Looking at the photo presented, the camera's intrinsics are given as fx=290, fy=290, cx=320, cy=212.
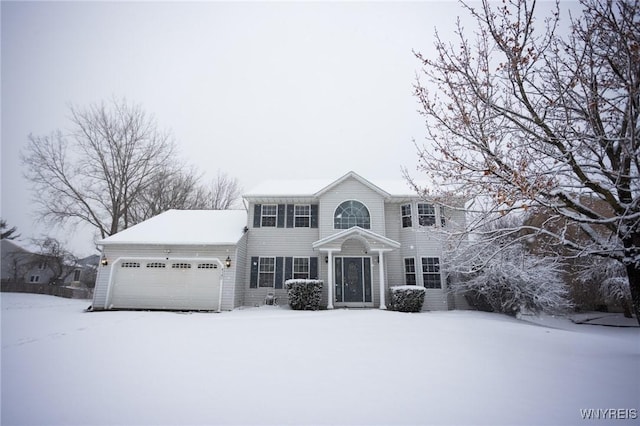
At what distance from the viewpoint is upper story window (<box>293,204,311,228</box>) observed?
46.9ft

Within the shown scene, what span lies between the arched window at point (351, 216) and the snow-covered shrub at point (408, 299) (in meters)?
3.30

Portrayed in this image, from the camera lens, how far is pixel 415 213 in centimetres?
1392

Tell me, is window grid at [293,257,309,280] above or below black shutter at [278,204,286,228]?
below

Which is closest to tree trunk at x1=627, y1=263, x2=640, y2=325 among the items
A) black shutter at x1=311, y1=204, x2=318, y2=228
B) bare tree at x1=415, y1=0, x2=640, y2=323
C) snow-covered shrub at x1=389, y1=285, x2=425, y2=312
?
bare tree at x1=415, y1=0, x2=640, y2=323

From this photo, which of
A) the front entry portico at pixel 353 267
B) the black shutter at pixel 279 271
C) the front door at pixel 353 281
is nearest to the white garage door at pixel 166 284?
the black shutter at pixel 279 271

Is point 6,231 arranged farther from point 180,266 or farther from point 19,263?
point 180,266

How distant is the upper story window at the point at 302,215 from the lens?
1429cm

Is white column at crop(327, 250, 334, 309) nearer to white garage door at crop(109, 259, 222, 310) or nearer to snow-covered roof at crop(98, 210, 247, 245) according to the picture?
snow-covered roof at crop(98, 210, 247, 245)

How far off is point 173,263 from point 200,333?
6.73m

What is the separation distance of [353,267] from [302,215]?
354 cm

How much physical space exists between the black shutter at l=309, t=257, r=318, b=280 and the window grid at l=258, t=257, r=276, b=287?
67.8 inches

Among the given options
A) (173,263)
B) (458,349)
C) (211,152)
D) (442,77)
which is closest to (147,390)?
(458,349)

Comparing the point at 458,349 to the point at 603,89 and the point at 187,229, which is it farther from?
the point at 187,229

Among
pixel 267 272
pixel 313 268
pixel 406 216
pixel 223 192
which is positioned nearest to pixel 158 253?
pixel 267 272
